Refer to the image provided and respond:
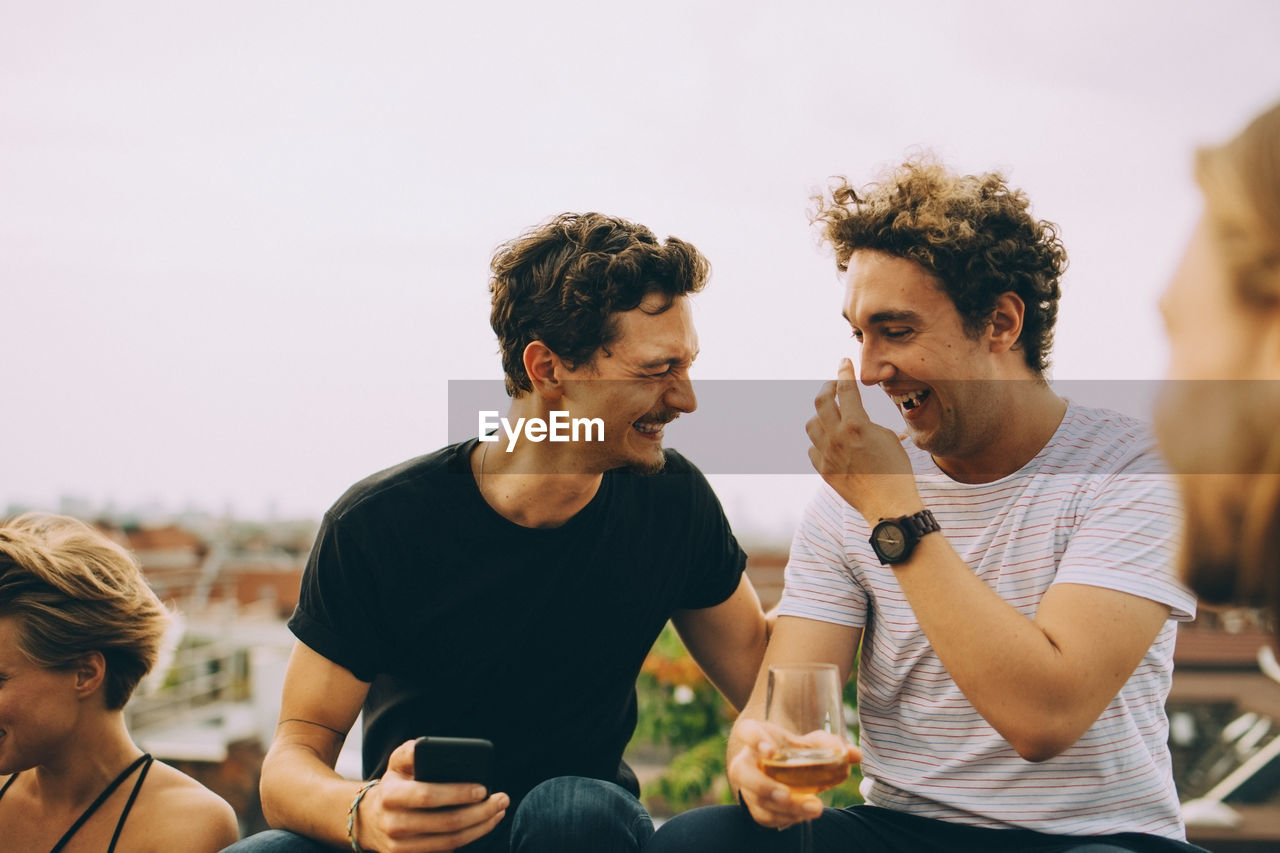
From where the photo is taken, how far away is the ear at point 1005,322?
2.09 m

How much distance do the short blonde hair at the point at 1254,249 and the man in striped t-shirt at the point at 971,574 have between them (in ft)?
2.06

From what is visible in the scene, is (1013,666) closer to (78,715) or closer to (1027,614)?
(1027,614)

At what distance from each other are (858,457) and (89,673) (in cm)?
171

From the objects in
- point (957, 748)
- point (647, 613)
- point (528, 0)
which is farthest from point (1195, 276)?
point (528, 0)

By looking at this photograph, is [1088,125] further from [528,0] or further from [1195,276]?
[1195,276]

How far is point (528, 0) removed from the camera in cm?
636

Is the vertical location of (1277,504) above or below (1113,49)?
below

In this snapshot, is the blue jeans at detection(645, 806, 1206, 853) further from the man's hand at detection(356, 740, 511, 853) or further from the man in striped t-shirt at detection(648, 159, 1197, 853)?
the man's hand at detection(356, 740, 511, 853)

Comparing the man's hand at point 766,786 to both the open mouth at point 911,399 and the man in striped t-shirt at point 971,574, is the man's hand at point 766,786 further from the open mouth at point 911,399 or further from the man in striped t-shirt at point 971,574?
the open mouth at point 911,399

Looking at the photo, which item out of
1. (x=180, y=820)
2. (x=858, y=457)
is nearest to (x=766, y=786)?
(x=858, y=457)

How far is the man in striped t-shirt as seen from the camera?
1.62 metres

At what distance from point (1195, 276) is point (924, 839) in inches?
→ 47.5

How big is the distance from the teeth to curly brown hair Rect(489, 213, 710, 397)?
55 cm

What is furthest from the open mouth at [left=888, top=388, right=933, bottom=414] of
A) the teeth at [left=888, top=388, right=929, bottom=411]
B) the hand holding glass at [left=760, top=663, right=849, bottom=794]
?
the hand holding glass at [left=760, top=663, right=849, bottom=794]
